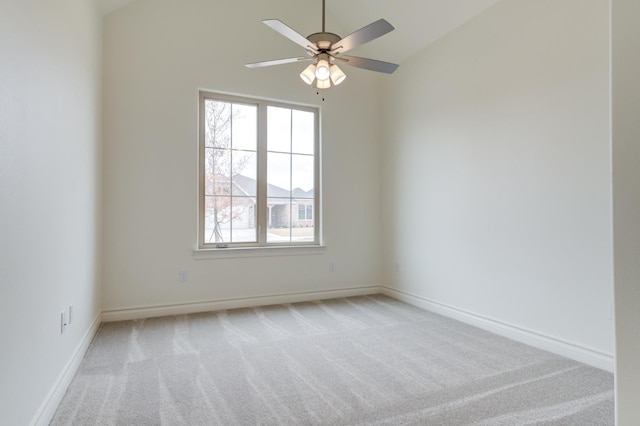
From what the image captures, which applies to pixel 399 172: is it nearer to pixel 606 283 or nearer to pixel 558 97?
pixel 558 97

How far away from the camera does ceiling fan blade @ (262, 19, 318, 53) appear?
2190mm

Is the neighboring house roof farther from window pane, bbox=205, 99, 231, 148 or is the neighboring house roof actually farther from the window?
window pane, bbox=205, 99, 231, 148

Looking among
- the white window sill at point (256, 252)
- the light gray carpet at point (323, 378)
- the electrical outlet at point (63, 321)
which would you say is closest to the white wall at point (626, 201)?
the light gray carpet at point (323, 378)

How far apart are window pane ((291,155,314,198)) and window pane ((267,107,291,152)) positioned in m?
0.20

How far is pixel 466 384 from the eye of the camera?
85.1 inches

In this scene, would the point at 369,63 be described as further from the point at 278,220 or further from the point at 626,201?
the point at 278,220

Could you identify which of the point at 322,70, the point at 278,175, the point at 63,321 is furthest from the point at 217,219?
the point at 322,70

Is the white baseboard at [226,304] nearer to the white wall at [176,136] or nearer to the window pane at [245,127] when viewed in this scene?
the white wall at [176,136]

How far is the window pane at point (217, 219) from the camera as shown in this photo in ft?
12.8

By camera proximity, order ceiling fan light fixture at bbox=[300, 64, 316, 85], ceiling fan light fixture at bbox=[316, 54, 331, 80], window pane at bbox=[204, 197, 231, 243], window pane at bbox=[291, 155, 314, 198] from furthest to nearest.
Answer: window pane at bbox=[291, 155, 314, 198]
window pane at bbox=[204, 197, 231, 243]
ceiling fan light fixture at bbox=[300, 64, 316, 85]
ceiling fan light fixture at bbox=[316, 54, 331, 80]

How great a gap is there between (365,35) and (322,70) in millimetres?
455

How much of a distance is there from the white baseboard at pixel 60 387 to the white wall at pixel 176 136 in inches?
35.3

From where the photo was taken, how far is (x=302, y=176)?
4422 millimetres

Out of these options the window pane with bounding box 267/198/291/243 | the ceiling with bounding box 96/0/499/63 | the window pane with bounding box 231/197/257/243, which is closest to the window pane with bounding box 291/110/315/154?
the window pane with bounding box 267/198/291/243
